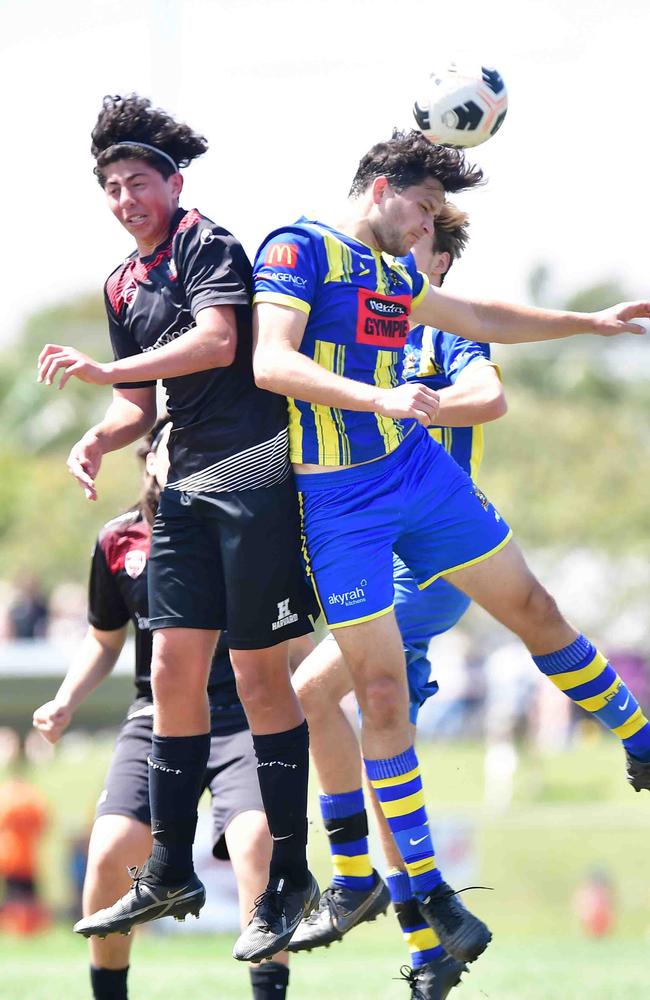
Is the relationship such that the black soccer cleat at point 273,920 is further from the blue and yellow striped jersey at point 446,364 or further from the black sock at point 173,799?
the blue and yellow striped jersey at point 446,364

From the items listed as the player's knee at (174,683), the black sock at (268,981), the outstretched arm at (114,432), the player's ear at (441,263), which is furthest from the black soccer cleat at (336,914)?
the player's ear at (441,263)

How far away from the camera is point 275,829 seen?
541cm

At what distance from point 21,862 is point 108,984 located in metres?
7.62

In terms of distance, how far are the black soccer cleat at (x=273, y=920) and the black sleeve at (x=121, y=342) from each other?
1.92 metres

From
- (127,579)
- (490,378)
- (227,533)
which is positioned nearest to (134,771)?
(127,579)

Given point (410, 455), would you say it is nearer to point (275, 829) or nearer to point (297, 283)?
point (297, 283)

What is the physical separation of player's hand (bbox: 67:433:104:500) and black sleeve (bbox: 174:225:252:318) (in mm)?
611

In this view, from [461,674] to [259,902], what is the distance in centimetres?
1988

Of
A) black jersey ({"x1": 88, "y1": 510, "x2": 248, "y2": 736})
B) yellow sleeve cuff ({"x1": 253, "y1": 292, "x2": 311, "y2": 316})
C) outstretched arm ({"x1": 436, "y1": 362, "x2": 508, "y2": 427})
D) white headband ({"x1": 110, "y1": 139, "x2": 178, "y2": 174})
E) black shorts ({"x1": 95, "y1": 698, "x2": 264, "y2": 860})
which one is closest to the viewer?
yellow sleeve cuff ({"x1": 253, "y1": 292, "x2": 311, "y2": 316})

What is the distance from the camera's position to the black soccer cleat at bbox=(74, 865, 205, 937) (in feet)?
17.6

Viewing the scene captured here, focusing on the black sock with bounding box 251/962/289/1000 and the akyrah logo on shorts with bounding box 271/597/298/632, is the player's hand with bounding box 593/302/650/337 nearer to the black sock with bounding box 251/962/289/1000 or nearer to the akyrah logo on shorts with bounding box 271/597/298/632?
the akyrah logo on shorts with bounding box 271/597/298/632

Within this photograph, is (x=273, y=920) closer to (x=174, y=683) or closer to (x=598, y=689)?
(x=174, y=683)

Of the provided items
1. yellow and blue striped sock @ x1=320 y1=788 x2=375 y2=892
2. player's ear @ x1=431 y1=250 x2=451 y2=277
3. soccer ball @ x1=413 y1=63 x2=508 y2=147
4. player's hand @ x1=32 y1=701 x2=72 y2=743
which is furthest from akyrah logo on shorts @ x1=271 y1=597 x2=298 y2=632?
player's ear @ x1=431 y1=250 x2=451 y2=277

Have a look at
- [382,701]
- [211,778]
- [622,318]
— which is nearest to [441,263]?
[622,318]
